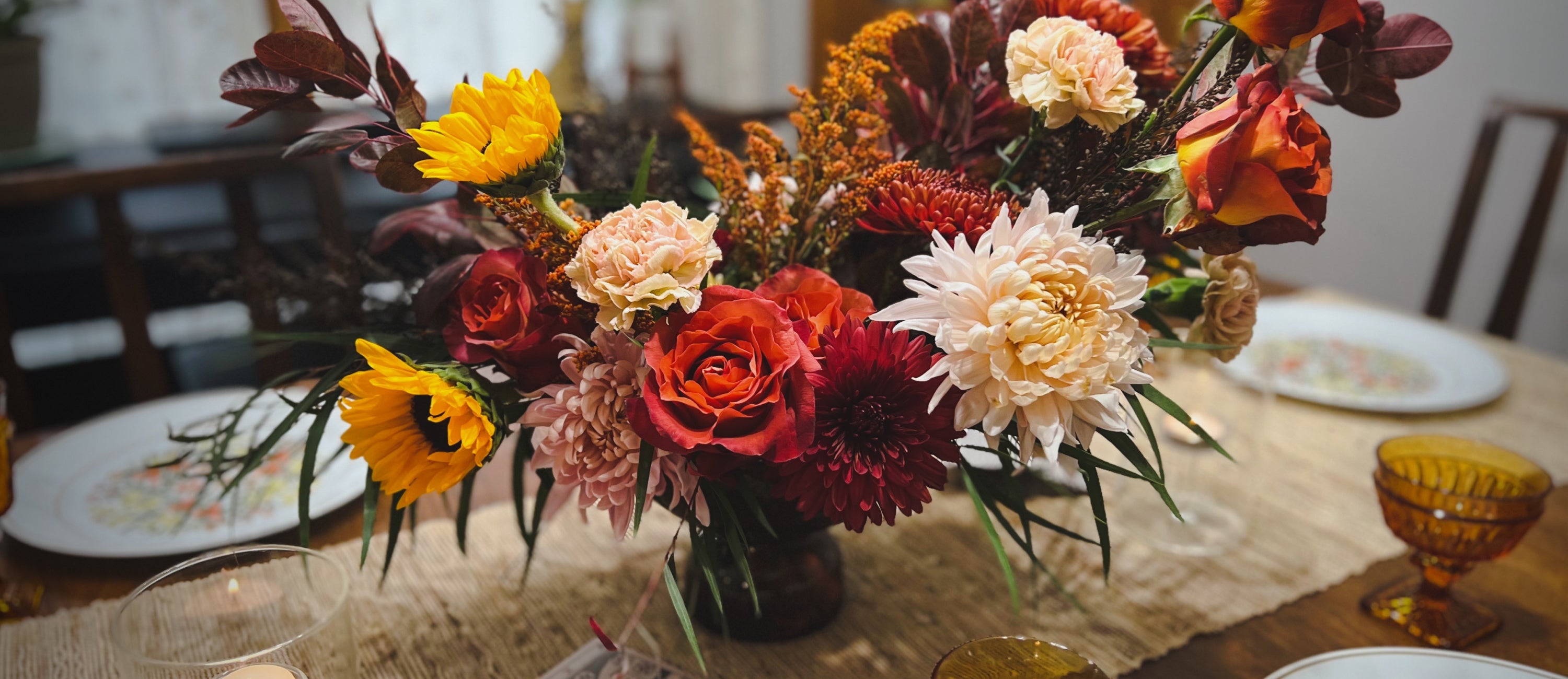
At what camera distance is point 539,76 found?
1.67 feet

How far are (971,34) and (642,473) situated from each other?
377mm

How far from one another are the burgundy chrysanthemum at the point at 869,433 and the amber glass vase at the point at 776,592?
0.17 m

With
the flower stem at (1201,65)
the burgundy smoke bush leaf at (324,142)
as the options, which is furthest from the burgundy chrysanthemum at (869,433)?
the burgundy smoke bush leaf at (324,142)

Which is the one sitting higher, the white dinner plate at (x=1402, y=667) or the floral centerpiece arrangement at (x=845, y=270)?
the floral centerpiece arrangement at (x=845, y=270)

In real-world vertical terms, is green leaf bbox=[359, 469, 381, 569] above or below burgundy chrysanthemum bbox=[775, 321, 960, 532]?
below

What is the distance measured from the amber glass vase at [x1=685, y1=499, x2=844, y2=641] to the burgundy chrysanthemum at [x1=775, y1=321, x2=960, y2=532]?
0.17 m

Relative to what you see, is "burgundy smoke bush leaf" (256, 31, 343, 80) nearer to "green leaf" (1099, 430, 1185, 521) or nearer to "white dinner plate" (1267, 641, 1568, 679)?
"green leaf" (1099, 430, 1185, 521)

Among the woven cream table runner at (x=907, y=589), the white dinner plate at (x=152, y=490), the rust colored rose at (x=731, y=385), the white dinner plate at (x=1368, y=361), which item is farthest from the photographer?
the white dinner plate at (x=1368, y=361)

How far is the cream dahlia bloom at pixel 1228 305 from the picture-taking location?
0.63m

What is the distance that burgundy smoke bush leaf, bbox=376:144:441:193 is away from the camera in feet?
1.79

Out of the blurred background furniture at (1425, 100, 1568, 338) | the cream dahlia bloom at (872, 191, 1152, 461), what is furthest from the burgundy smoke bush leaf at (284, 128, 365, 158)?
the blurred background furniture at (1425, 100, 1568, 338)

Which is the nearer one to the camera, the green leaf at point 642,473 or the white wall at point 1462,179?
the green leaf at point 642,473

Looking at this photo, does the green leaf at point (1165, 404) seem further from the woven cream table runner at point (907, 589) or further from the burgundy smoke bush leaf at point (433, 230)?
the burgundy smoke bush leaf at point (433, 230)

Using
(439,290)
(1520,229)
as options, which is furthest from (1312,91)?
(1520,229)
